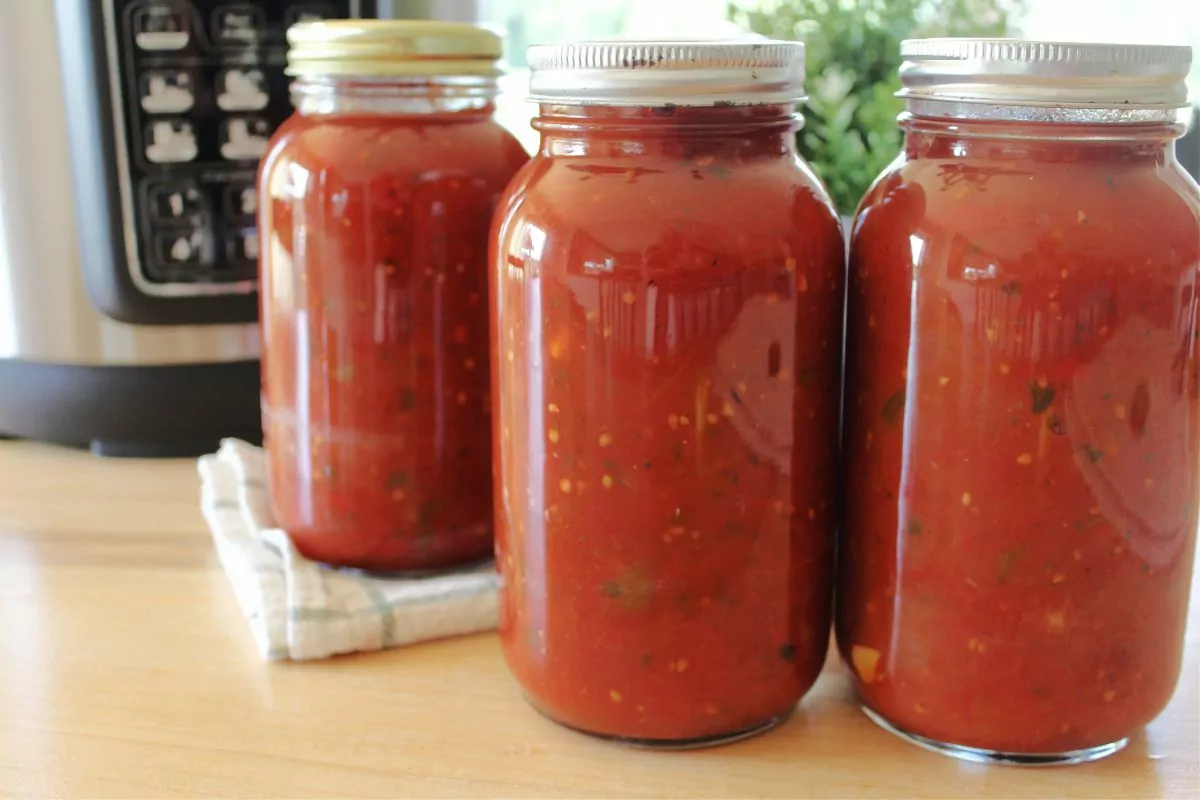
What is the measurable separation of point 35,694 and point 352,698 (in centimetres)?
14

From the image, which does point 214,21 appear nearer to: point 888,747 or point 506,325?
point 506,325

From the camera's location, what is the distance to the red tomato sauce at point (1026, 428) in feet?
1.50

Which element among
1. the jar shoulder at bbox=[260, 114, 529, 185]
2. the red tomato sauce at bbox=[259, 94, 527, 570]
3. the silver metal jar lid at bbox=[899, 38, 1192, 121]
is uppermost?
the silver metal jar lid at bbox=[899, 38, 1192, 121]

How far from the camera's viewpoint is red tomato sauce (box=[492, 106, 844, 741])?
18.5 inches

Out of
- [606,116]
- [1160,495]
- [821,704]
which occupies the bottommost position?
[821,704]

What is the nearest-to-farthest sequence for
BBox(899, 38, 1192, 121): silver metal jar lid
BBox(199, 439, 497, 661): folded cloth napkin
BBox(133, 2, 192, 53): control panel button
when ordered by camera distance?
BBox(899, 38, 1192, 121): silver metal jar lid
BBox(199, 439, 497, 661): folded cloth napkin
BBox(133, 2, 192, 53): control panel button

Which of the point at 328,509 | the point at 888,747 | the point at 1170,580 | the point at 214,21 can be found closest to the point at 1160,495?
the point at 1170,580

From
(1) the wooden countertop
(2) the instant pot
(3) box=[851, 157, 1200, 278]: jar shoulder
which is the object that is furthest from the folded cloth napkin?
(3) box=[851, 157, 1200, 278]: jar shoulder

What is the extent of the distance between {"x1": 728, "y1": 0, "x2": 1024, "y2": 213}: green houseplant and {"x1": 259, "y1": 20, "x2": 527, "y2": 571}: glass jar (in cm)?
25

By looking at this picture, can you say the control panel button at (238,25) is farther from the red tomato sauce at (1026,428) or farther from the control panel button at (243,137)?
the red tomato sauce at (1026,428)

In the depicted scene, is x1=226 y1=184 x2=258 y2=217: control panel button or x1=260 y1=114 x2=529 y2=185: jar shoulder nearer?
x1=260 y1=114 x2=529 y2=185: jar shoulder

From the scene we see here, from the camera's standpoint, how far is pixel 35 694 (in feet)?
1.85

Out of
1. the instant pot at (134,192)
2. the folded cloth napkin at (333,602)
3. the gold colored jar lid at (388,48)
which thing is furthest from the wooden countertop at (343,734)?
the gold colored jar lid at (388,48)

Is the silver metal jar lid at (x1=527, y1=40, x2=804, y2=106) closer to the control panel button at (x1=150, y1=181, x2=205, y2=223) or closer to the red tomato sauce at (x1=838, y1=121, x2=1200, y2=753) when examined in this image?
the red tomato sauce at (x1=838, y1=121, x2=1200, y2=753)
